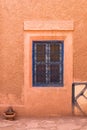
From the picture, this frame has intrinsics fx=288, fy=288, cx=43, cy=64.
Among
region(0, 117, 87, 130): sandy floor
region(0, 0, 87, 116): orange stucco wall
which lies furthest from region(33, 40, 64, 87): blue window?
region(0, 117, 87, 130): sandy floor

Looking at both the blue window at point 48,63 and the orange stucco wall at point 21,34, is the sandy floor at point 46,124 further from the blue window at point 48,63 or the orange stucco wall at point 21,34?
the blue window at point 48,63

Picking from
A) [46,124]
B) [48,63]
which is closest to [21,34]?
[48,63]

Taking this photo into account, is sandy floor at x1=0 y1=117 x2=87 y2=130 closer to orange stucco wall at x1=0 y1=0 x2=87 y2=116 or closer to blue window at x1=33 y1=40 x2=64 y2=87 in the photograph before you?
orange stucco wall at x1=0 y1=0 x2=87 y2=116

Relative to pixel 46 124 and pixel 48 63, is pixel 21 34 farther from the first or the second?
pixel 46 124

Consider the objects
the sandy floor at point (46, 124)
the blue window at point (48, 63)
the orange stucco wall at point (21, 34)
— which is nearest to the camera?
the sandy floor at point (46, 124)

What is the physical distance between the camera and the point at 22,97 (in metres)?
7.49

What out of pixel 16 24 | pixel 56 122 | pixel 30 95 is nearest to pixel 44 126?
pixel 56 122

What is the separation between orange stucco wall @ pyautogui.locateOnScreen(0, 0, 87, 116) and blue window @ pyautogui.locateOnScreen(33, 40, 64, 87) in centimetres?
35

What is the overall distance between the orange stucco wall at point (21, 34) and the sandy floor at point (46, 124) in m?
0.62

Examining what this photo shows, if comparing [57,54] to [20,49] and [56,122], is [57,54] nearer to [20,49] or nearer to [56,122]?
[20,49]

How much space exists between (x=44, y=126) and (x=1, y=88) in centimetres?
160

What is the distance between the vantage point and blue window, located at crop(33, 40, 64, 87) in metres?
7.51

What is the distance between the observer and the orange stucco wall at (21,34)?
7.31 m

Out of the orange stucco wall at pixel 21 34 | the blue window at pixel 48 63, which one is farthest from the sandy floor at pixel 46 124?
the blue window at pixel 48 63
